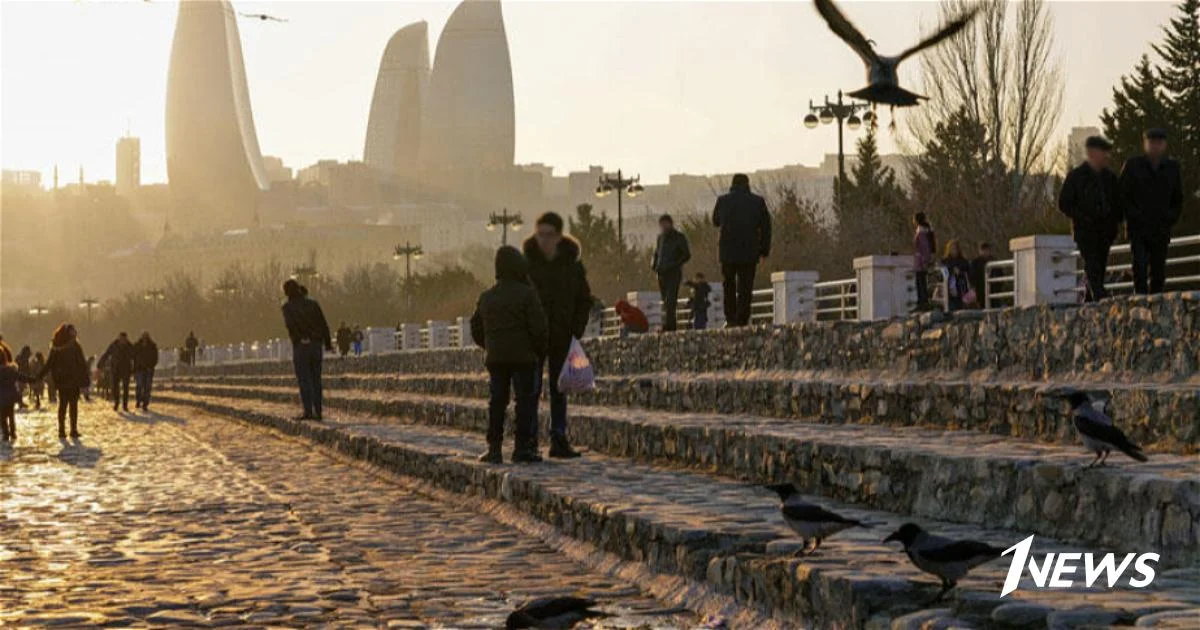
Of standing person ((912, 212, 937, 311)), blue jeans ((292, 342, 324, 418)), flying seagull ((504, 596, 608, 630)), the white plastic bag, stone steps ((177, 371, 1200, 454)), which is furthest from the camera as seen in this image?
blue jeans ((292, 342, 324, 418))

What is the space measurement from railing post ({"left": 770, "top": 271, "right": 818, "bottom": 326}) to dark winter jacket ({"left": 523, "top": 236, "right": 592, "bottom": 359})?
34.8ft

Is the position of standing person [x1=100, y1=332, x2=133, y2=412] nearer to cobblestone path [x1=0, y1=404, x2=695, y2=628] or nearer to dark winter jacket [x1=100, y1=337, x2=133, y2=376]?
dark winter jacket [x1=100, y1=337, x2=133, y2=376]

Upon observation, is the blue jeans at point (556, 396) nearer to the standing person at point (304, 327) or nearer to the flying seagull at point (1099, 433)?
the flying seagull at point (1099, 433)

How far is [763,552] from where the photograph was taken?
8672mm

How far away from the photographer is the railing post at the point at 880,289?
72.0 ft

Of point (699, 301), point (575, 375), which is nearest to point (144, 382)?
point (699, 301)

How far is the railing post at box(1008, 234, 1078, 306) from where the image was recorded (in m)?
18.5

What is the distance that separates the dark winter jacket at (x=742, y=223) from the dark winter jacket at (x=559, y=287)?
254 inches

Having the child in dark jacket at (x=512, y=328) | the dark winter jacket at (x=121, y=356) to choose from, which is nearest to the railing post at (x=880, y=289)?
the child in dark jacket at (x=512, y=328)

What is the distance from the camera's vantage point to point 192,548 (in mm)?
11391

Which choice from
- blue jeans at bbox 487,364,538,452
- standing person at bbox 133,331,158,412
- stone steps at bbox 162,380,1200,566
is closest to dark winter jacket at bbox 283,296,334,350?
stone steps at bbox 162,380,1200,566

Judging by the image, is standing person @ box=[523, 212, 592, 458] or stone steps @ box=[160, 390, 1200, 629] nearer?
stone steps @ box=[160, 390, 1200, 629]

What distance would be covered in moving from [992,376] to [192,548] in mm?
6715

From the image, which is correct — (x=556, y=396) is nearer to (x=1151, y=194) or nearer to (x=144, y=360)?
(x=1151, y=194)
